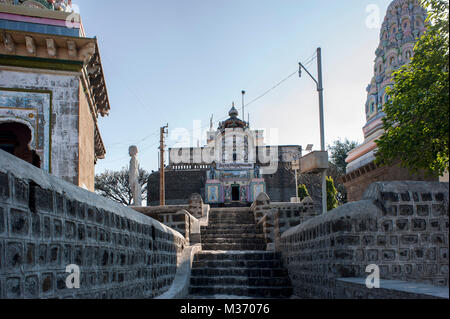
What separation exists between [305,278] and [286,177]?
35030mm

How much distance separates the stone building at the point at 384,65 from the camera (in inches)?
849

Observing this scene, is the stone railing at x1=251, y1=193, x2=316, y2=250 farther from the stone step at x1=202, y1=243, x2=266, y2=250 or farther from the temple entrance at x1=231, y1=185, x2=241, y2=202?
the temple entrance at x1=231, y1=185, x2=241, y2=202

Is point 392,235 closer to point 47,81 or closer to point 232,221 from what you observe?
point 47,81

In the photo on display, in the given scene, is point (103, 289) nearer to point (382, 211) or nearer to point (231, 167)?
point (382, 211)

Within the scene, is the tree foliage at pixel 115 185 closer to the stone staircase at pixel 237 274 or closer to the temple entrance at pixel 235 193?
the temple entrance at pixel 235 193

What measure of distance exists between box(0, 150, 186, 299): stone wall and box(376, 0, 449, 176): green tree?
5.68m

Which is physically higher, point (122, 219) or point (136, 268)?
point (122, 219)

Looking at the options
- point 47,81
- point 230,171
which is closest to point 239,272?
point 47,81

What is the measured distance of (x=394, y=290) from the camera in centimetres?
352

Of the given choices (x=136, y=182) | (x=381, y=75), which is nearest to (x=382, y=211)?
(x=136, y=182)

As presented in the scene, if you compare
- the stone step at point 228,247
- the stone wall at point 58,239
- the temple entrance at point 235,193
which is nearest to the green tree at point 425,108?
the stone step at point 228,247

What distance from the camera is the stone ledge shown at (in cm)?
307

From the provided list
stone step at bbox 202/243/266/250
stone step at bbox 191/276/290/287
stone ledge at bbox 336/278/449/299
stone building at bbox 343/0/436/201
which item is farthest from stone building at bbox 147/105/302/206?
stone ledge at bbox 336/278/449/299

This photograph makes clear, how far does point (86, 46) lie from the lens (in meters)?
11.2
